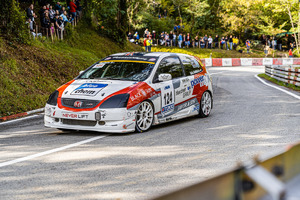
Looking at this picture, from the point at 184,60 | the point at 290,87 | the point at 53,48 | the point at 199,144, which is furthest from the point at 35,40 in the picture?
the point at 199,144

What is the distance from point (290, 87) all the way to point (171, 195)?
2013 cm

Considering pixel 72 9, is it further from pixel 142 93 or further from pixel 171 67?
pixel 142 93

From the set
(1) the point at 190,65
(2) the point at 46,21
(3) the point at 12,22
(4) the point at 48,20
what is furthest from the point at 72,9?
(1) the point at 190,65

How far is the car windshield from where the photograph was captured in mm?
8992

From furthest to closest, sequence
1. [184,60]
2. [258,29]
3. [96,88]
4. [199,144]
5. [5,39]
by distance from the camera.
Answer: [258,29], [5,39], [184,60], [96,88], [199,144]

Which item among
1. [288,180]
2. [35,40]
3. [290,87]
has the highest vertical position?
[35,40]

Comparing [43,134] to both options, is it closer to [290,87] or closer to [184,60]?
[184,60]

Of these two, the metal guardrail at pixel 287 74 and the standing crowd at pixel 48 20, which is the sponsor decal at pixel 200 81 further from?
the standing crowd at pixel 48 20

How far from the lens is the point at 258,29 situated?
62750 millimetres

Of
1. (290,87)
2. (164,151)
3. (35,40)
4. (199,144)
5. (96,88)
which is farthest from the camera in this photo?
(290,87)

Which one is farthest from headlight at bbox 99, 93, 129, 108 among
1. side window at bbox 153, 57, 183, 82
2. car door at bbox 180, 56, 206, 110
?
car door at bbox 180, 56, 206, 110

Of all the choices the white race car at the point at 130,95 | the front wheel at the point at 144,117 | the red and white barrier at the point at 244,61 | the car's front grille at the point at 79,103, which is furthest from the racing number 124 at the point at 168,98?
the red and white barrier at the point at 244,61

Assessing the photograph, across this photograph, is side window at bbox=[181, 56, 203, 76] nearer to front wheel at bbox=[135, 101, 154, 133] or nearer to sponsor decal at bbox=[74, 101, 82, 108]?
front wheel at bbox=[135, 101, 154, 133]

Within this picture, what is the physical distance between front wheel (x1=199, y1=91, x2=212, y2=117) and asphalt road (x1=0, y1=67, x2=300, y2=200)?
24 cm
